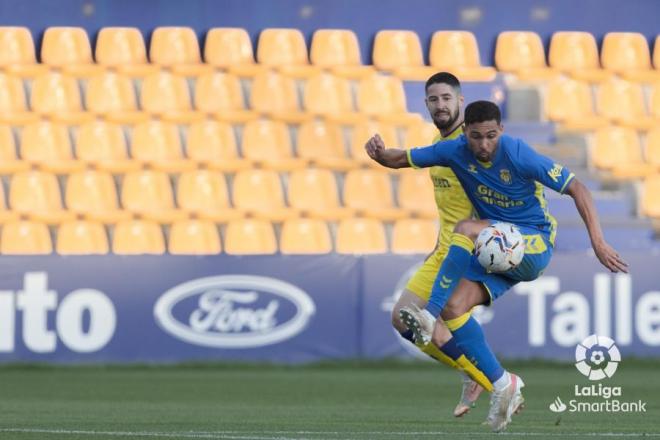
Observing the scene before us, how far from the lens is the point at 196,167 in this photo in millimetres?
16281

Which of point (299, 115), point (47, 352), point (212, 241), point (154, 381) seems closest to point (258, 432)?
point (154, 381)

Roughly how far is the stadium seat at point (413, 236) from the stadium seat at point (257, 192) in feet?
3.58

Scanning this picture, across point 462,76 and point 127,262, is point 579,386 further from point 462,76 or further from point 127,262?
point 462,76

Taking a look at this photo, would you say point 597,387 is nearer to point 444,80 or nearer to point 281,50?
point 444,80

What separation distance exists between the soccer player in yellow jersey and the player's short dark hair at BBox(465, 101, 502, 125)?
87 cm

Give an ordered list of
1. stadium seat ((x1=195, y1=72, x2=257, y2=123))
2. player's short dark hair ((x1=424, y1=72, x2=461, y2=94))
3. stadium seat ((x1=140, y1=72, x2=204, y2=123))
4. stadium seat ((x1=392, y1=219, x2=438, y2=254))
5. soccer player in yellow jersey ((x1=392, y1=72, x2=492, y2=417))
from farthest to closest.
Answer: stadium seat ((x1=195, y1=72, x2=257, y2=123)) → stadium seat ((x1=140, y1=72, x2=204, y2=123)) → stadium seat ((x1=392, y1=219, x2=438, y2=254)) → player's short dark hair ((x1=424, y1=72, x2=461, y2=94)) → soccer player in yellow jersey ((x1=392, y1=72, x2=492, y2=417))

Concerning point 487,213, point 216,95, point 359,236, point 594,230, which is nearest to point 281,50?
point 216,95

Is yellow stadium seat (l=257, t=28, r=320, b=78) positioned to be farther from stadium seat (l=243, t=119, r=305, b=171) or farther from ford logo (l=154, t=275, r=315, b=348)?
ford logo (l=154, t=275, r=315, b=348)

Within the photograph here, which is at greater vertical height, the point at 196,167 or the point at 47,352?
the point at 196,167

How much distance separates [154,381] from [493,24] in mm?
7896

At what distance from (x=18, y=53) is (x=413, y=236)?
4.94 metres

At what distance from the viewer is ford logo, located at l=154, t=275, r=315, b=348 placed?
14156 millimetres

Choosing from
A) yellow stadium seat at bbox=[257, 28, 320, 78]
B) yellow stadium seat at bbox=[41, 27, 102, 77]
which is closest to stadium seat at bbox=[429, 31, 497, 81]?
yellow stadium seat at bbox=[257, 28, 320, 78]

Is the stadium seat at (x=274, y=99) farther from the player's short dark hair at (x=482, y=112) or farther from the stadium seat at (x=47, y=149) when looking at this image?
the player's short dark hair at (x=482, y=112)
